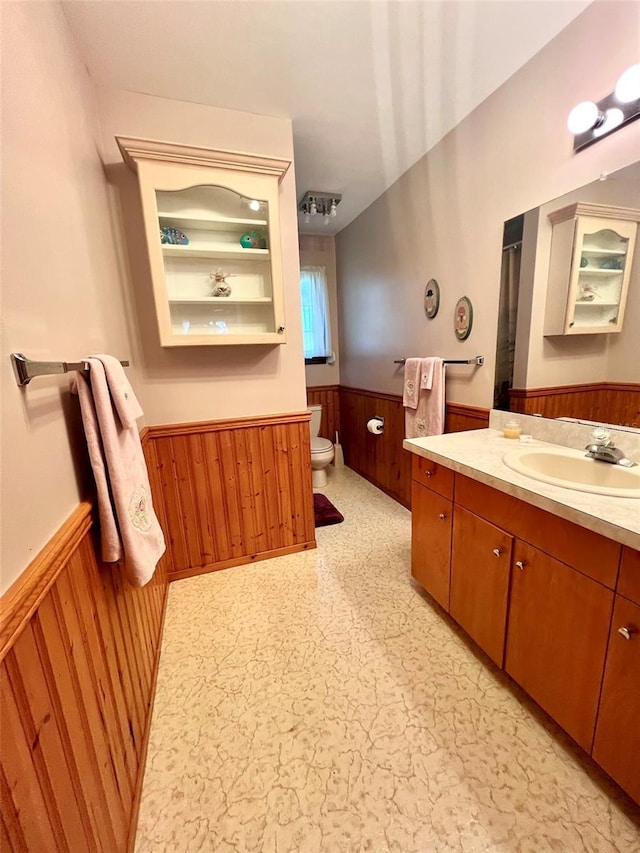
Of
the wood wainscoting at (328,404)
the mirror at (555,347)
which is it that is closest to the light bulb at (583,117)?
the mirror at (555,347)

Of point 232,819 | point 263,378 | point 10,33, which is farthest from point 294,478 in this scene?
point 10,33

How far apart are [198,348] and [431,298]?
1.53 m

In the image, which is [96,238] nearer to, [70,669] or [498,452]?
[70,669]

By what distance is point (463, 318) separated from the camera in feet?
6.69

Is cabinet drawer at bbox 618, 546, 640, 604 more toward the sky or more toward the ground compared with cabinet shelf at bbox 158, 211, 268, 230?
more toward the ground

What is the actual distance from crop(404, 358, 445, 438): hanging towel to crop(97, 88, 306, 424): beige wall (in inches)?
31.9

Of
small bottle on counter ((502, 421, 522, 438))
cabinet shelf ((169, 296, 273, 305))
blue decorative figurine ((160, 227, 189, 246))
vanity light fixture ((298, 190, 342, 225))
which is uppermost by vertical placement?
vanity light fixture ((298, 190, 342, 225))

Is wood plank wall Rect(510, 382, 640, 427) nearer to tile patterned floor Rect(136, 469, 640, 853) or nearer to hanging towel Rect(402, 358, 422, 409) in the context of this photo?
hanging towel Rect(402, 358, 422, 409)

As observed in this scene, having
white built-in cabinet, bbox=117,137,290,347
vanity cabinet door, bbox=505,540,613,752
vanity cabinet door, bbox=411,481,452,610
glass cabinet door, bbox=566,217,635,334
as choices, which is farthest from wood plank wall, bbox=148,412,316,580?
glass cabinet door, bbox=566,217,635,334

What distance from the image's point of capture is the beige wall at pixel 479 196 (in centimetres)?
132

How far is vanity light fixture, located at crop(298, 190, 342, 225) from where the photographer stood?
105 inches

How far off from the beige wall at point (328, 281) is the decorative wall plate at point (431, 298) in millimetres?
1555

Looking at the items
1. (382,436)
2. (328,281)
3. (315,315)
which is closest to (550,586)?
(382,436)

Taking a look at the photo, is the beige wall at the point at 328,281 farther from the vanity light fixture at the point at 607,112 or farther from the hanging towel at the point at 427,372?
the vanity light fixture at the point at 607,112
